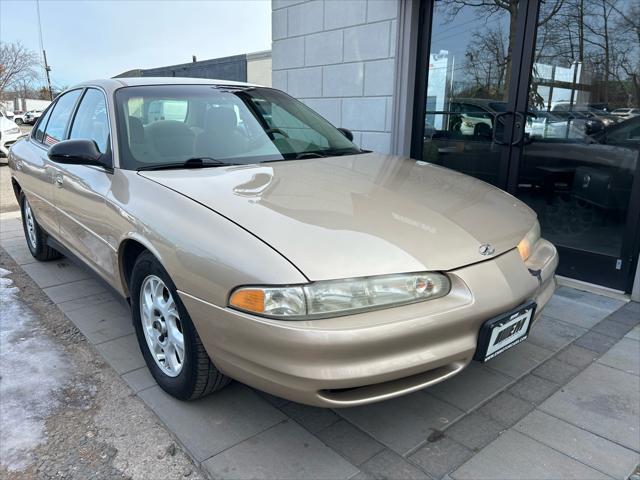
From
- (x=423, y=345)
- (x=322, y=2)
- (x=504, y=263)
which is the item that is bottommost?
(x=423, y=345)

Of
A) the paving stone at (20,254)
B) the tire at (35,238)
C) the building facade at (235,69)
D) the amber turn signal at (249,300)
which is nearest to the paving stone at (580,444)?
the amber turn signal at (249,300)

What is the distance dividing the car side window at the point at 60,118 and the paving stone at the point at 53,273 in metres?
1.11

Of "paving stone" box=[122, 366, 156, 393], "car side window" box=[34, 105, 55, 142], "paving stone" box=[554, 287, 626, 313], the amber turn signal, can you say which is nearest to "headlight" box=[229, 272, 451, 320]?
the amber turn signal

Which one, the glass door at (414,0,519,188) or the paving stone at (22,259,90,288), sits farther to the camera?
the glass door at (414,0,519,188)

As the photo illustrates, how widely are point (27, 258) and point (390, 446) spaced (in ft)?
13.8

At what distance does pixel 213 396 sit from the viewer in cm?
246

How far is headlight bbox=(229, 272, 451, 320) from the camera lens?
1.74m

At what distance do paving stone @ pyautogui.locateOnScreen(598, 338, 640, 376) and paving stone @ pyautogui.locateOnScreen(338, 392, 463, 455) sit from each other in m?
1.15

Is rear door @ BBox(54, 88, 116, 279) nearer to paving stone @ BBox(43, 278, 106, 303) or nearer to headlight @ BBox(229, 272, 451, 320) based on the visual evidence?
paving stone @ BBox(43, 278, 106, 303)

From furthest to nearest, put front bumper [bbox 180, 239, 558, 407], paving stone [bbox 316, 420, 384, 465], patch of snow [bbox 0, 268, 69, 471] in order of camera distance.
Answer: patch of snow [bbox 0, 268, 69, 471], paving stone [bbox 316, 420, 384, 465], front bumper [bbox 180, 239, 558, 407]

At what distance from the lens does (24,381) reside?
2.64 m

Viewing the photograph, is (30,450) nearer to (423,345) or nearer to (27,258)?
(423,345)

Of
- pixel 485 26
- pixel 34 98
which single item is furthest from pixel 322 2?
pixel 34 98

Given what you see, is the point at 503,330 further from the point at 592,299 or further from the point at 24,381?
Answer: the point at 24,381
